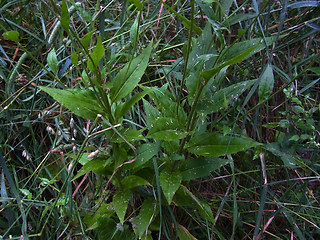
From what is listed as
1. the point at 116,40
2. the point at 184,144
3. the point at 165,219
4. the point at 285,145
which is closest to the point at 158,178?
the point at 184,144

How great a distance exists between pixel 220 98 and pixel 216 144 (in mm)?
136

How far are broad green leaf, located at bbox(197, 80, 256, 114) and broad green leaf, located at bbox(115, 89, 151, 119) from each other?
167mm

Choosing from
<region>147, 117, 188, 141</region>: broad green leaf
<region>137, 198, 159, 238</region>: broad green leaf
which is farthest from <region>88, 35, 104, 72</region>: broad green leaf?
<region>137, 198, 159, 238</region>: broad green leaf

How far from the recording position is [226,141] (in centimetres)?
97

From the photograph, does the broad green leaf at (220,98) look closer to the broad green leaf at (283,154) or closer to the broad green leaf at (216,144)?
the broad green leaf at (216,144)

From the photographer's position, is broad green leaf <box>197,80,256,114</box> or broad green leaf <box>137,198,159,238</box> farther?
broad green leaf <box>137,198,159,238</box>

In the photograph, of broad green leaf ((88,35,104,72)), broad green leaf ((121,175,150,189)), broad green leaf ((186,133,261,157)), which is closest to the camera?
broad green leaf ((88,35,104,72))

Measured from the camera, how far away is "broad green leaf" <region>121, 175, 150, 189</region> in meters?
1.05

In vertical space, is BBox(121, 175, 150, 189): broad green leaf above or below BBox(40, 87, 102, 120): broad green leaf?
below

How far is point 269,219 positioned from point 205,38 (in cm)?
65

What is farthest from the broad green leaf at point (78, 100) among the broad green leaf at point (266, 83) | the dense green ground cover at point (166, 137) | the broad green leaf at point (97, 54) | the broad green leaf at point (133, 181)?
the broad green leaf at point (266, 83)

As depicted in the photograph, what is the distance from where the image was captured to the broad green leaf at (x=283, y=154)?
1105 millimetres

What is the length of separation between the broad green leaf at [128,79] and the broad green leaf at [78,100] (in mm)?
59

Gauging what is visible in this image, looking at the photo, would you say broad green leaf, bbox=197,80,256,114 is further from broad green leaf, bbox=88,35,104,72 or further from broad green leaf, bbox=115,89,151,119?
broad green leaf, bbox=88,35,104,72
